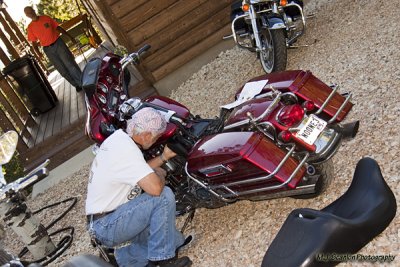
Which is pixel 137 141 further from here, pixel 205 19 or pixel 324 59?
pixel 205 19

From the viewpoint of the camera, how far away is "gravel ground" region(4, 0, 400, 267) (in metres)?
3.56

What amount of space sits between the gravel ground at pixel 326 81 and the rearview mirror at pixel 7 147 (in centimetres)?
176

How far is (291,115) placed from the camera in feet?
10.0

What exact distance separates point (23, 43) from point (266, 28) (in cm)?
860

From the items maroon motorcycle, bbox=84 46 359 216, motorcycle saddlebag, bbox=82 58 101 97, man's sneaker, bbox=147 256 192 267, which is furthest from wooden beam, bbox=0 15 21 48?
man's sneaker, bbox=147 256 192 267

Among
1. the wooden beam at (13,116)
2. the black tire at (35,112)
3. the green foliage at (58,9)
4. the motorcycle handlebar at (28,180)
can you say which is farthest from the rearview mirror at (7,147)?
the green foliage at (58,9)

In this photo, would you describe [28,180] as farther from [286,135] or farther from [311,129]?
[311,129]

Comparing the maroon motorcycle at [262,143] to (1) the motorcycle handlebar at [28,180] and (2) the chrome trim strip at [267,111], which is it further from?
(1) the motorcycle handlebar at [28,180]

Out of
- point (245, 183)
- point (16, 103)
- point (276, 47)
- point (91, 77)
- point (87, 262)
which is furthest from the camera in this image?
point (16, 103)

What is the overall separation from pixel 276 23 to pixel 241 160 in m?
3.24

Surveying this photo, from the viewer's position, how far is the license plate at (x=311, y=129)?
3055mm

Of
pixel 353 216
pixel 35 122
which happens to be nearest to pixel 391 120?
pixel 353 216

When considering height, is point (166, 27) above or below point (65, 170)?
above

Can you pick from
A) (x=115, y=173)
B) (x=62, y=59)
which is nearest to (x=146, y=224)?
(x=115, y=173)
